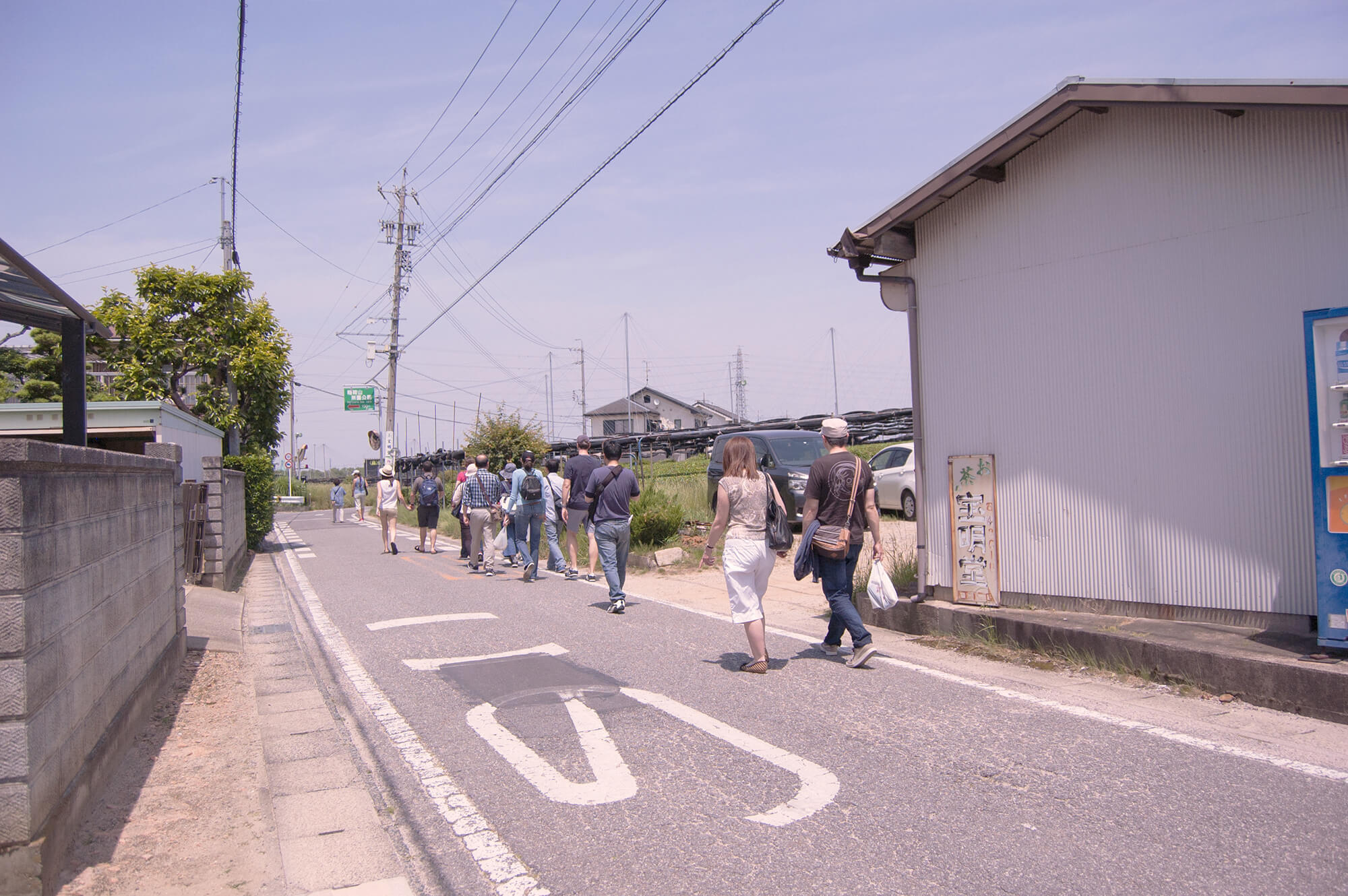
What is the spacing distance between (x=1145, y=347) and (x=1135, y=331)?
15 cm

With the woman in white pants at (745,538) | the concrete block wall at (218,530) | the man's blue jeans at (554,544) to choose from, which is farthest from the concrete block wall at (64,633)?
the concrete block wall at (218,530)

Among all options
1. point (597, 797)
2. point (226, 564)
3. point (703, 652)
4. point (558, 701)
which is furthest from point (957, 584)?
point (226, 564)

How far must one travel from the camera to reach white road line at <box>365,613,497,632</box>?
945cm

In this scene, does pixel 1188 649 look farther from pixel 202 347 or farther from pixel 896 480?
pixel 202 347

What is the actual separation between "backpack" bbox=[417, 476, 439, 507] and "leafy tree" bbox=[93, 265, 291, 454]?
15.3ft

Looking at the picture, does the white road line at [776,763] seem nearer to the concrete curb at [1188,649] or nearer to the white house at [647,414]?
the concrete curb at [1188,649]

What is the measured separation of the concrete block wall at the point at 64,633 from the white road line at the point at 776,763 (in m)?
2.76

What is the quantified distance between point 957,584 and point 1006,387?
1.80 metres

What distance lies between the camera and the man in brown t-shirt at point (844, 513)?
6926mm

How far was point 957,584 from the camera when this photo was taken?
26.9ft

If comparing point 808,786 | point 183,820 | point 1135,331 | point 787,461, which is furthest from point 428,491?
point 808,786

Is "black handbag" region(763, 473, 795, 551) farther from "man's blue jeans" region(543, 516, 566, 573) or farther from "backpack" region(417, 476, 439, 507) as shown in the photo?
"backpack" region(417, 476, 439, 507)

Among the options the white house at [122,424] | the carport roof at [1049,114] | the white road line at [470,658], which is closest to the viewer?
the carport roof at [1049,114]

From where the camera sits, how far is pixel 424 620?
9.67 m
